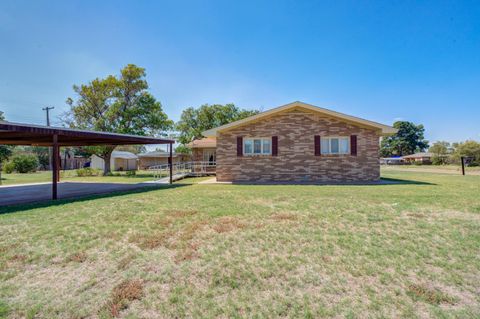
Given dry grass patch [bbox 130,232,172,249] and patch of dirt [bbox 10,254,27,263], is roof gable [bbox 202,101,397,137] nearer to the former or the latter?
dry grass patch [bbox 130,232,172,249]

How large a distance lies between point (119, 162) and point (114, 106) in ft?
47.0

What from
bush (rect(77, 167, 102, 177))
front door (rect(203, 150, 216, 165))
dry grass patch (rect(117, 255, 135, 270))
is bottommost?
dry grass patch (rect(117, 255, 135, 270))

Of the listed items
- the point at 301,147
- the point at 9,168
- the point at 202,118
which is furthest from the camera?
the point at 202,118

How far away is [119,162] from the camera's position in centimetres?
3378

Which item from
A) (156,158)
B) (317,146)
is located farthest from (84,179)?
(317,146)

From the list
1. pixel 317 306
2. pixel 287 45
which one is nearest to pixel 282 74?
pixel 287 45

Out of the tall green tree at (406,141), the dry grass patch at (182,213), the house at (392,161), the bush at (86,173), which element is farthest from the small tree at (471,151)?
the bush at (86,173)

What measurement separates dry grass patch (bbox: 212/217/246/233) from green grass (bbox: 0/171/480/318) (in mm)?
23

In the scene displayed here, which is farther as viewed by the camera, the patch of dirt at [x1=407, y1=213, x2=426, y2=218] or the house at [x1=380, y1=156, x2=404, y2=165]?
the house at [x1=380, y1=156, x2=404, y2=165]

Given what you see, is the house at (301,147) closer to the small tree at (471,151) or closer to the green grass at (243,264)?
the green grass at (243,264)

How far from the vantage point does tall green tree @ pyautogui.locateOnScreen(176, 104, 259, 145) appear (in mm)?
35031

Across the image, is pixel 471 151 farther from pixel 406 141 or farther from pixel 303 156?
pixel 406 141

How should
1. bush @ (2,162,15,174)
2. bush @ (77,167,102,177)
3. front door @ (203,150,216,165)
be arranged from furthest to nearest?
bush @ (2,162,15,174) < bush @ (77,167,102,177) < front door @ (203,150,216,165)

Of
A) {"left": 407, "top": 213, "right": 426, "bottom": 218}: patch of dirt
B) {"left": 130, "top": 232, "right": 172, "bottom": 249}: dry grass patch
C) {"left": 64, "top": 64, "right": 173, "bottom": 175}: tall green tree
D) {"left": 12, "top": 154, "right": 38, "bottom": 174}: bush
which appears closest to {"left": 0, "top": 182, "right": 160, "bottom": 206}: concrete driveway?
{"left": 130, "top": 232, "right": 172, "bottom": 249}: dry grass patch
